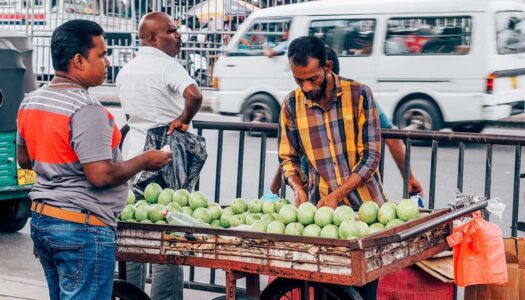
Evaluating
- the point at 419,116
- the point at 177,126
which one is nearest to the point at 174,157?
the point at 177,126

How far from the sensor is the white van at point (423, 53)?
14727 mm

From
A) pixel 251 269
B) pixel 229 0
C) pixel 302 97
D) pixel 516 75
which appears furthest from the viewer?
pixel 229 0

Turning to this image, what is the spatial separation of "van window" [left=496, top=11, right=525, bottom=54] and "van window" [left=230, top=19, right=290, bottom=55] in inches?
136

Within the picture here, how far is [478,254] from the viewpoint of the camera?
4867 millimetres

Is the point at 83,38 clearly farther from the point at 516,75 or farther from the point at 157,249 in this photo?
the point at 516,75

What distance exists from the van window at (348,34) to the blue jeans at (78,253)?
11.8m

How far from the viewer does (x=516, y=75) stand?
15.2m

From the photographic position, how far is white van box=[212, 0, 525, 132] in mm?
14727

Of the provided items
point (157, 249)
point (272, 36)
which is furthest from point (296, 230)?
point (272, 36)

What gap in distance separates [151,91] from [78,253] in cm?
192

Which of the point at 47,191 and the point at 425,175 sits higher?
the point at 47,191

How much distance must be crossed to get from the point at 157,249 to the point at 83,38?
107 cm

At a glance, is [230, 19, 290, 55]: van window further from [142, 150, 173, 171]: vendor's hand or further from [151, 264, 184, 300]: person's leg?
[142, 150, 173, 171]: vendor's hand

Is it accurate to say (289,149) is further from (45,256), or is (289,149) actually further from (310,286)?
(45,256)
